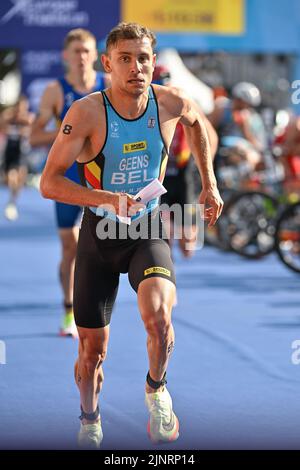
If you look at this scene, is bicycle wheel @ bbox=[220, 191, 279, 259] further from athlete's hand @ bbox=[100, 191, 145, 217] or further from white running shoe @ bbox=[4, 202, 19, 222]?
athlete's hand @ bbox=[100, 191, 145, 217]

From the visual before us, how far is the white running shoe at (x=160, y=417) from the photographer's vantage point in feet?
14.9

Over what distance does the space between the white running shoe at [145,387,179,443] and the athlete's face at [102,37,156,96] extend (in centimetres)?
139

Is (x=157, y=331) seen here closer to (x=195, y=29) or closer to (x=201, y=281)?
(x=201, y=281)

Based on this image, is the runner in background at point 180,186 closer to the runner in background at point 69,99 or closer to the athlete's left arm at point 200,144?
the runner in background at point 69,99

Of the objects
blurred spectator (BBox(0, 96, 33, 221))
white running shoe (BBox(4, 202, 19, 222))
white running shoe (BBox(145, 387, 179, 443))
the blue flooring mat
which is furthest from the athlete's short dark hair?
white running shoe (BBox(4, 202, 19, 222))

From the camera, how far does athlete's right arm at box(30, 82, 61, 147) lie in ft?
24.5

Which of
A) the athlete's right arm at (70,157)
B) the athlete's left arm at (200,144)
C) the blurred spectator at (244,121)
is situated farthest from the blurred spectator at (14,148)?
the athlete's right arm at (70,157)

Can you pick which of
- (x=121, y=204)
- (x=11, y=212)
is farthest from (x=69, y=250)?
(x=11, y=212)

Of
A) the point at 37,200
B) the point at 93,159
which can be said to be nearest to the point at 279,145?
the point at 93,159

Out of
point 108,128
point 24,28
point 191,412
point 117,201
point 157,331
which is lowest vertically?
point 191,412

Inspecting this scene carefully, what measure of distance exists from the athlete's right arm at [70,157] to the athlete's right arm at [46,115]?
306cm
